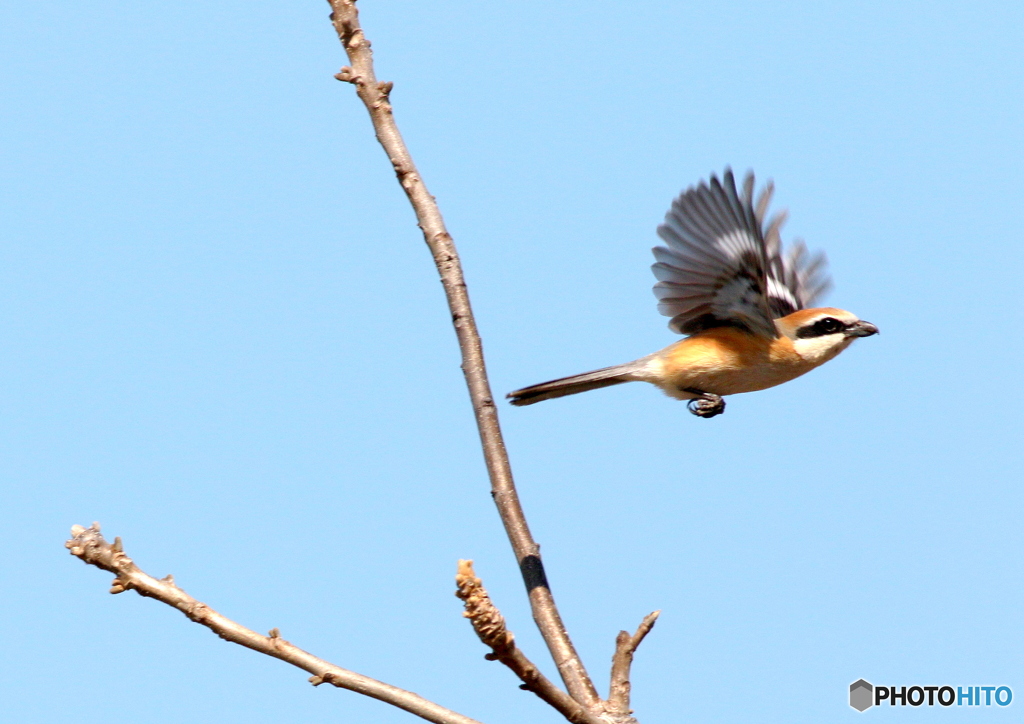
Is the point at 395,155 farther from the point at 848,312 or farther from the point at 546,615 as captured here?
the point at 848,312

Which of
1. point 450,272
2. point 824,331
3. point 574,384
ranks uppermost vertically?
→ point 824,331

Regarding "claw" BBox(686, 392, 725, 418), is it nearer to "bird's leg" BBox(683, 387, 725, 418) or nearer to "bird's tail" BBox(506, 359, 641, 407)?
"bird's leg" BBox(683, 387, 725, 418)

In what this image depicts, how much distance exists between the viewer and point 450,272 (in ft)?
10.3

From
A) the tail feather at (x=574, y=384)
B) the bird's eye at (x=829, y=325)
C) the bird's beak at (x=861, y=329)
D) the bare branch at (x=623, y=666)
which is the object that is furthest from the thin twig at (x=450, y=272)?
the bird's beak at (x=861, y=329)

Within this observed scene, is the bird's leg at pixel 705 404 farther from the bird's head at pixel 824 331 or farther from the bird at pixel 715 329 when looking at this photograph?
the bird's head at pixel 824 331

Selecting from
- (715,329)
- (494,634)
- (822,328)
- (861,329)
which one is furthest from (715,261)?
(494,634)

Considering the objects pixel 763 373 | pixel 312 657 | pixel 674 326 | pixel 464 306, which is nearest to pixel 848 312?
pixel 763 373

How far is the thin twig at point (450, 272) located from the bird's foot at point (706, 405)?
2528mm

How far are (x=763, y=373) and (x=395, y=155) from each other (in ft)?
10.2

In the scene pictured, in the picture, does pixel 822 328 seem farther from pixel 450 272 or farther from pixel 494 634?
pixel 494 634

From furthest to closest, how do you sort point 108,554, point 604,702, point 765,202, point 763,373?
point 765,202
point 763,373
point 604,702
point 108,554

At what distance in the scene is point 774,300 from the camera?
648cm

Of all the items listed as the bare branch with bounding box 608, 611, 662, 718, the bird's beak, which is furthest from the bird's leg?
the bare branch with bounding box 608, 611, 662, 718

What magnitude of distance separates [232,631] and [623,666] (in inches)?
40.7
